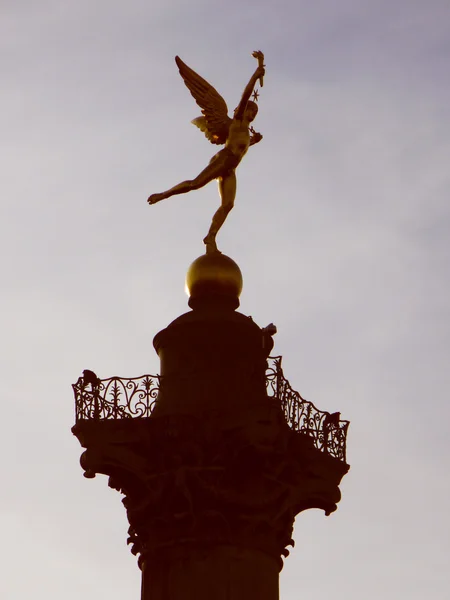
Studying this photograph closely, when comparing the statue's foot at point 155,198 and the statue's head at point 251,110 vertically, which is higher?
the statue's head at point 251,110

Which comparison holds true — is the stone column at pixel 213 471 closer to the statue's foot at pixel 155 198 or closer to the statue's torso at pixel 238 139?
the statue's foot at pixel 155 198

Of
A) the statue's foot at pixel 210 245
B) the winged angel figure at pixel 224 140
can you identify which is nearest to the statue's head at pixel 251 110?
the winged angel figure at pixel 224 140

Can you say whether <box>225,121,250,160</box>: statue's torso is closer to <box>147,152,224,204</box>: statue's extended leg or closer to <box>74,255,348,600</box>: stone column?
<box>147,152,224,204</box>: statue's extended leg

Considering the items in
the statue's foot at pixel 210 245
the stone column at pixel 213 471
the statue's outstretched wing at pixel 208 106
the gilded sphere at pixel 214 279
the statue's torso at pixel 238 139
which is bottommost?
the stone column at pixel 213 471

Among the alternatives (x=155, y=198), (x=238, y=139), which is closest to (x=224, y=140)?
(x=238, y=139)

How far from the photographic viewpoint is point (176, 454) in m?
40.5

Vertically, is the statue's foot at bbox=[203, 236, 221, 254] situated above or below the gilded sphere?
above

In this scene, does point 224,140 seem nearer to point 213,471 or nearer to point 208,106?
point 208,106

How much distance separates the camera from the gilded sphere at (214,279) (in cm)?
4272

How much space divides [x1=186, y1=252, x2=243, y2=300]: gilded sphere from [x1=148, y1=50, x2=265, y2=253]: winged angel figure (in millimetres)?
947

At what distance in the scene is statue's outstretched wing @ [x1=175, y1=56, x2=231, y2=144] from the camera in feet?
147

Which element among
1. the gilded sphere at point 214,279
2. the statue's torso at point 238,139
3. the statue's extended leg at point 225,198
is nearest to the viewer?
the gilded sphere at point 214,279

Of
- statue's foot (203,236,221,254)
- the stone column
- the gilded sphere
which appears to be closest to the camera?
the stone column

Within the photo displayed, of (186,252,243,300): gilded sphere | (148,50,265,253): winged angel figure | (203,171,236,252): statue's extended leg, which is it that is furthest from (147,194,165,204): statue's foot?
(186,252,243,300): gilded sphere
